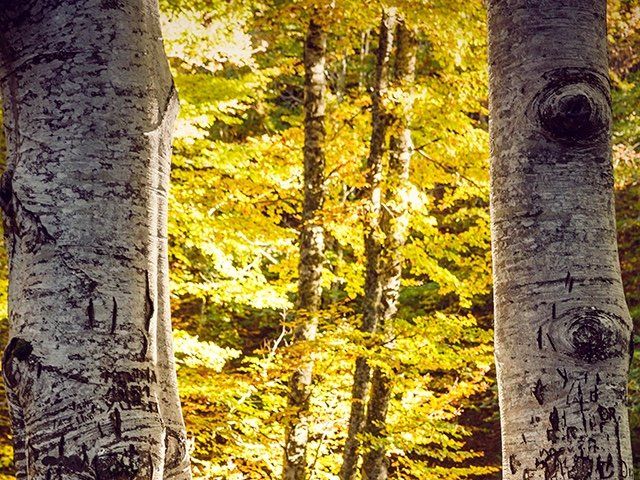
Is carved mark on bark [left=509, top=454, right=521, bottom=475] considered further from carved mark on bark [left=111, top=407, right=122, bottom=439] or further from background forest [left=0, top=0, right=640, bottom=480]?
background forest [left=0, top=0, right=640, bottom=480]

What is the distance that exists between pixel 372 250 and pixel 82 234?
6.16 meters

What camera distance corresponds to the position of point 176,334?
6262 millimetres

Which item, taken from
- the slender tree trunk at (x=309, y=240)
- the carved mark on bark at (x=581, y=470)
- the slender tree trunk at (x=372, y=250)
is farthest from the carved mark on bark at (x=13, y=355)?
the slender tree trunk at (x=372, y=250)

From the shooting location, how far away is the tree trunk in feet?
3.41

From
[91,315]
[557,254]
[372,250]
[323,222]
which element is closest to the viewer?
[91,315]

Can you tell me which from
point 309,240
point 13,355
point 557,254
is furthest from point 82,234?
point 309,240

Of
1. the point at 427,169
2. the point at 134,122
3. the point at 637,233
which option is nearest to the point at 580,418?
the point at 134,122

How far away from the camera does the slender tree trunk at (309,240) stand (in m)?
6.25

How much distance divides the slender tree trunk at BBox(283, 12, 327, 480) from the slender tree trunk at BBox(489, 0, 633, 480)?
16.4 ft

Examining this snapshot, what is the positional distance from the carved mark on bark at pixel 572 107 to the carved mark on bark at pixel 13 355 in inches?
42.7

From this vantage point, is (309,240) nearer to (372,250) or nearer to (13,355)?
(372,250)

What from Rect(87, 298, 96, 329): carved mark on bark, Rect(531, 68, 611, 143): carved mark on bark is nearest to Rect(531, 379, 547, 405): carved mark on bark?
Rect(531, 68, 611, 143): carved mark on bark

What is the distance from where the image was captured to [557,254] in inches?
45.8

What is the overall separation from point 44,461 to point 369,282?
5.95 metres
